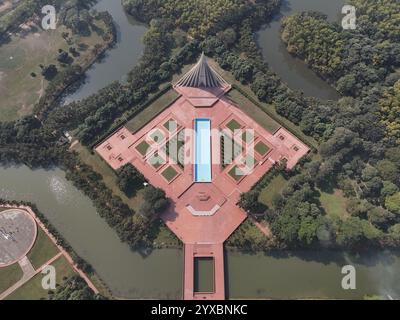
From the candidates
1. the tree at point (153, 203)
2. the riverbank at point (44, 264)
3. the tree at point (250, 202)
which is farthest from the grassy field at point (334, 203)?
the riverbank at point (44, 264)

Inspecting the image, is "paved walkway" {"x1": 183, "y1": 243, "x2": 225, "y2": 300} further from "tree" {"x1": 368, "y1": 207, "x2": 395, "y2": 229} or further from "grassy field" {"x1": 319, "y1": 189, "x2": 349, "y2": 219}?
"tree" {"x1": 368, "y1": 207, "x2": 395, "y2": 229}

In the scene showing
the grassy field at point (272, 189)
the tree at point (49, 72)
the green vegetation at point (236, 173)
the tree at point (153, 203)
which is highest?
the tree at point (49, 72)

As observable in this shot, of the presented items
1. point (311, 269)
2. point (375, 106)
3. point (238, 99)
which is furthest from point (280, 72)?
point (311, 269)

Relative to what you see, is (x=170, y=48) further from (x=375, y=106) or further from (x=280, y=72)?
(x=375, y=106)

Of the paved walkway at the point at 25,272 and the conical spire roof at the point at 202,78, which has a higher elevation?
the conical spire roof at the point at 202,78

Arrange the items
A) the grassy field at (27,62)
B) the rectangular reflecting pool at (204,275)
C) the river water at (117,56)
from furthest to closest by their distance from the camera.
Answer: the river water at (117,56) < the grassy field at (27,62) < the rectangular reflecting pool at (204,275)

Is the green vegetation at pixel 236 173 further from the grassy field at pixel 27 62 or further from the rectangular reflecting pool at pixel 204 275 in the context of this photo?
the grassy field at pixel 27 62

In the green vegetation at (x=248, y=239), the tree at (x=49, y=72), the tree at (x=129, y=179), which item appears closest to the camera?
the green vegetation at (x=248, y=239)
